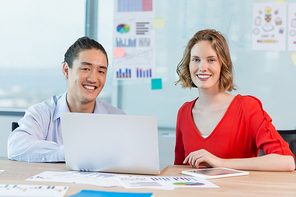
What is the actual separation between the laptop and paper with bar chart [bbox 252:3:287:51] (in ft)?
5.49

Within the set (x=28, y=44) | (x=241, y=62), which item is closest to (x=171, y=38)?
(x=241, y=62)

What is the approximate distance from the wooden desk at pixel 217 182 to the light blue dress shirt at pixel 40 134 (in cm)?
6

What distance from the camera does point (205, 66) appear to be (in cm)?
153

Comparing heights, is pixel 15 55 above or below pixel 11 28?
below

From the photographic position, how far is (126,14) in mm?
2572

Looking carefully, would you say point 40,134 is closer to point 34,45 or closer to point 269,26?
point 34,45

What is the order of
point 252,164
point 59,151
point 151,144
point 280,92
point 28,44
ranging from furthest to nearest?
point 28,44, point 280,92, point 59,151, point 252,164, point 151,144

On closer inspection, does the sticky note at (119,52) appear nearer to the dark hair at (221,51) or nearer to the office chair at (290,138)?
the dark hair at (221,51)

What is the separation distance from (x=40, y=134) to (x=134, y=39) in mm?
1282

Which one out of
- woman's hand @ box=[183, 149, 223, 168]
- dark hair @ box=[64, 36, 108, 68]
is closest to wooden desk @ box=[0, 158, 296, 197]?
woman's hand @ box=[183, 149, 223, 168]

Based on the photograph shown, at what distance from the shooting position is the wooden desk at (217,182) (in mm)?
861

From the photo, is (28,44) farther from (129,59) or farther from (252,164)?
(252,164)

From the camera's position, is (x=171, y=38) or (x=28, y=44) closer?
(x=171, y=38)

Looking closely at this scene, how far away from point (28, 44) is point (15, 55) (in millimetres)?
152
